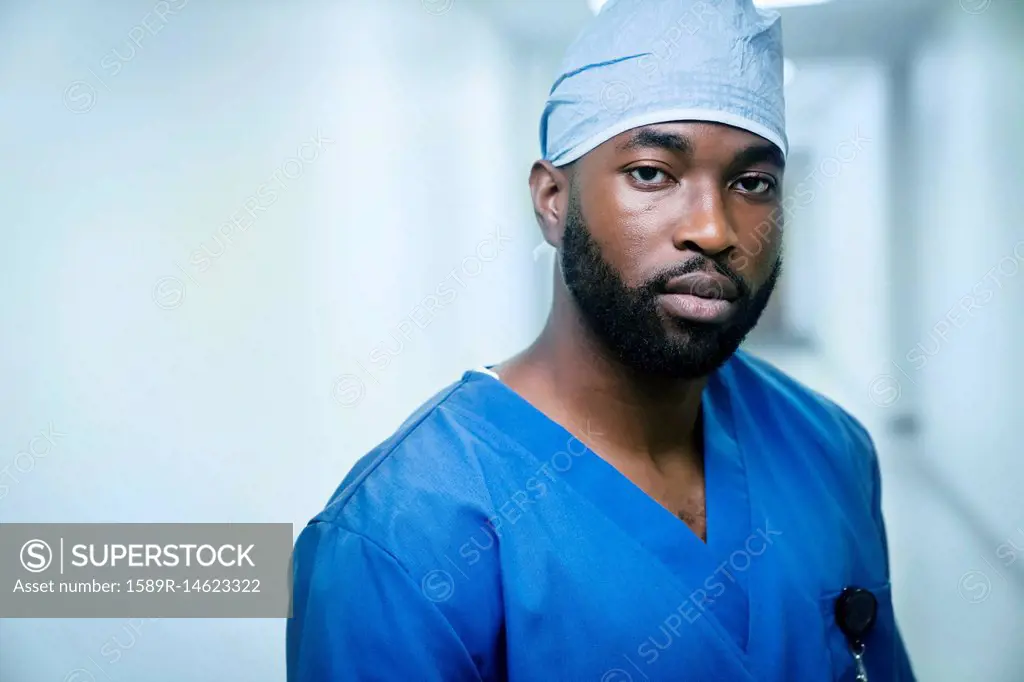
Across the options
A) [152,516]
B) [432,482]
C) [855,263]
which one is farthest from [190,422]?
[855,263]

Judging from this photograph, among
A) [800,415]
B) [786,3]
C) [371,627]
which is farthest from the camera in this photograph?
[786,3]

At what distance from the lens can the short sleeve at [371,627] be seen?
2.15ft

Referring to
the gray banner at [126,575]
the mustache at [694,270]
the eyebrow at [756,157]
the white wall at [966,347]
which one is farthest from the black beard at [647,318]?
the white wall at [966,347]

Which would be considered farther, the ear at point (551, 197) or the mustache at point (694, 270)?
the ear at point (551, 197)

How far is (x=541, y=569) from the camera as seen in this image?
70 cm

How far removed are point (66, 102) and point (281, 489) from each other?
1.83 ft

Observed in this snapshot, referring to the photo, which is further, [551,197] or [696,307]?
[551,197]

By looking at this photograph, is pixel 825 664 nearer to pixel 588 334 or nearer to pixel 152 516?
pixel 588 334

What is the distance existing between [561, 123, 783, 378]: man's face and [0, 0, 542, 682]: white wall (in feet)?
1.16

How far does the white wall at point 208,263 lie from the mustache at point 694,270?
401mm

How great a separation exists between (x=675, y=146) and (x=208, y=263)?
61 centimetres

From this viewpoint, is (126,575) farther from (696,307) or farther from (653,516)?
(696,307)

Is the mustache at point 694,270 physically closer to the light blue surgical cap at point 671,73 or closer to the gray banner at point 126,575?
the light blue surgical cap at point 671,73

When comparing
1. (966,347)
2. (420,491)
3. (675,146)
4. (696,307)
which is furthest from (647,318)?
(966,347)
